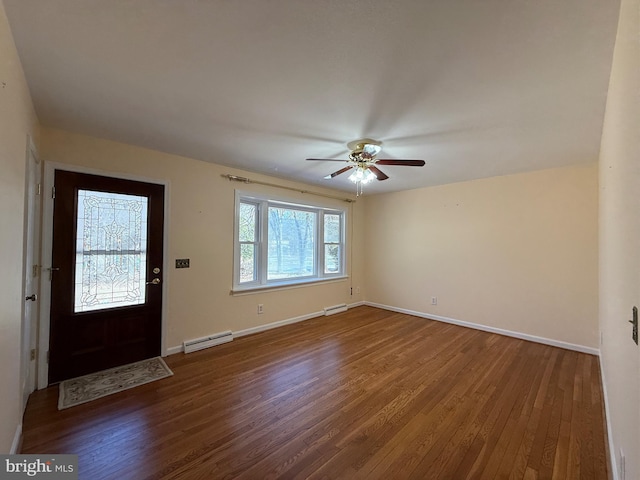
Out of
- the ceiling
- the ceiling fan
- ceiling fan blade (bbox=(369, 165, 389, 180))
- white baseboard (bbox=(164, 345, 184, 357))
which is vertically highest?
the ceiling

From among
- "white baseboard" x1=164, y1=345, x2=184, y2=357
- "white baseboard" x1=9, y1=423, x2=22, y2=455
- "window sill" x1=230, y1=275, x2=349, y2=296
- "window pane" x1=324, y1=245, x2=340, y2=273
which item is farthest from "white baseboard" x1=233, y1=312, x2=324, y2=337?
"white baseboard" x1=9, y1=423, x2=22, y2=455

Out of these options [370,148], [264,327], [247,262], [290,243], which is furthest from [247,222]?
[370,148]

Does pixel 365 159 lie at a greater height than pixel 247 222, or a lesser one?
greater

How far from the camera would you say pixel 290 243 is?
4633 mm

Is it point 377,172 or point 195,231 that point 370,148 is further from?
point 195,231

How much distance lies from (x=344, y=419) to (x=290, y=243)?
2961 mm

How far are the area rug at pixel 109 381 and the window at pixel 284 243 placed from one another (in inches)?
53.6

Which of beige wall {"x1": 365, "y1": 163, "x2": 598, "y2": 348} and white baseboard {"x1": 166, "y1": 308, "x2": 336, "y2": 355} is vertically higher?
beige wall {"x1": 365, "y1": 163, "x2": 598, "y2": 348}

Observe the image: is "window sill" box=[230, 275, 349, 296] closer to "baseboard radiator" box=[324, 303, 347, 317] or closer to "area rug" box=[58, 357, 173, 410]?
"baseboard radiator" box=[324, 303, 347, 317]

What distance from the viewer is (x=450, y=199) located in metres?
4.58

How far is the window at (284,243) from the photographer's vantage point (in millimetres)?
4039

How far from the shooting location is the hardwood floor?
1.65 meters

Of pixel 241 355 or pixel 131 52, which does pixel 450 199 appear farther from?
pixel 131 52

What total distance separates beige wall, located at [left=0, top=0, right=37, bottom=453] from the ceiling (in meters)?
0.17
